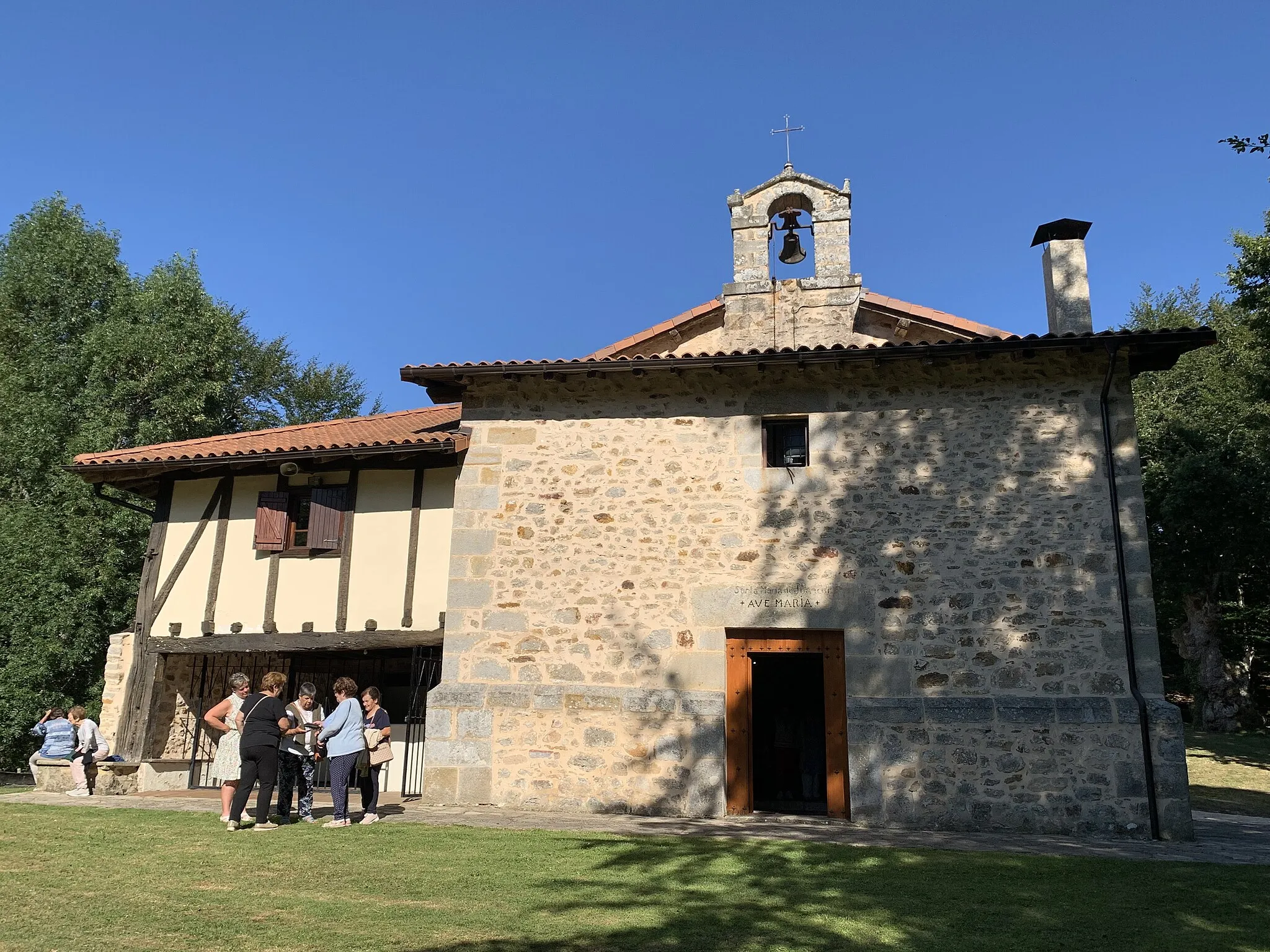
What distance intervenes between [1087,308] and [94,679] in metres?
18.4

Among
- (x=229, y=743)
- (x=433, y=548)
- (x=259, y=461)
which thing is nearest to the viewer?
(x=229, y=743)

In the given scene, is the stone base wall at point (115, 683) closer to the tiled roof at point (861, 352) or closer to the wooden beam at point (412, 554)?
the wooden beam at point (412, 554)

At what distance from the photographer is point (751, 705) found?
31.1 feet

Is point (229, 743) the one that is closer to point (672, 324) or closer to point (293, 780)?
point (293, 780)

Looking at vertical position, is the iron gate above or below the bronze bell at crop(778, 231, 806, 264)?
below

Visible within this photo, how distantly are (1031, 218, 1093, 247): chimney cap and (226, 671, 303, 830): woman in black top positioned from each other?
10070 millimetres

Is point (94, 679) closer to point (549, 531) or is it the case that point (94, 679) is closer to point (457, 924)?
point (549, 531)

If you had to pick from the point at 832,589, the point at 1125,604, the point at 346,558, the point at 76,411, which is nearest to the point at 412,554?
the point at 346,558

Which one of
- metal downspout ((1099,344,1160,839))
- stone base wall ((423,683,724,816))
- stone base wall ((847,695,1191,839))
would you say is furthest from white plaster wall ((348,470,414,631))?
metal downspout ((1099,344,1160,839))

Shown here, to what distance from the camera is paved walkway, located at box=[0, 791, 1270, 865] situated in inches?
293

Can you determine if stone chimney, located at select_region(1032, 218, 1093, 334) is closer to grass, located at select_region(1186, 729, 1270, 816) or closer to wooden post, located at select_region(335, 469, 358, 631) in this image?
grass, located at select_region(1186, 729, 1270, 816)

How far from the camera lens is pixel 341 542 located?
468 inches

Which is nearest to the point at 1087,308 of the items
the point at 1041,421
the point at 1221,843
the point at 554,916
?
the point at 1041,421

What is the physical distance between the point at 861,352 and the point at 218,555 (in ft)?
29.6
